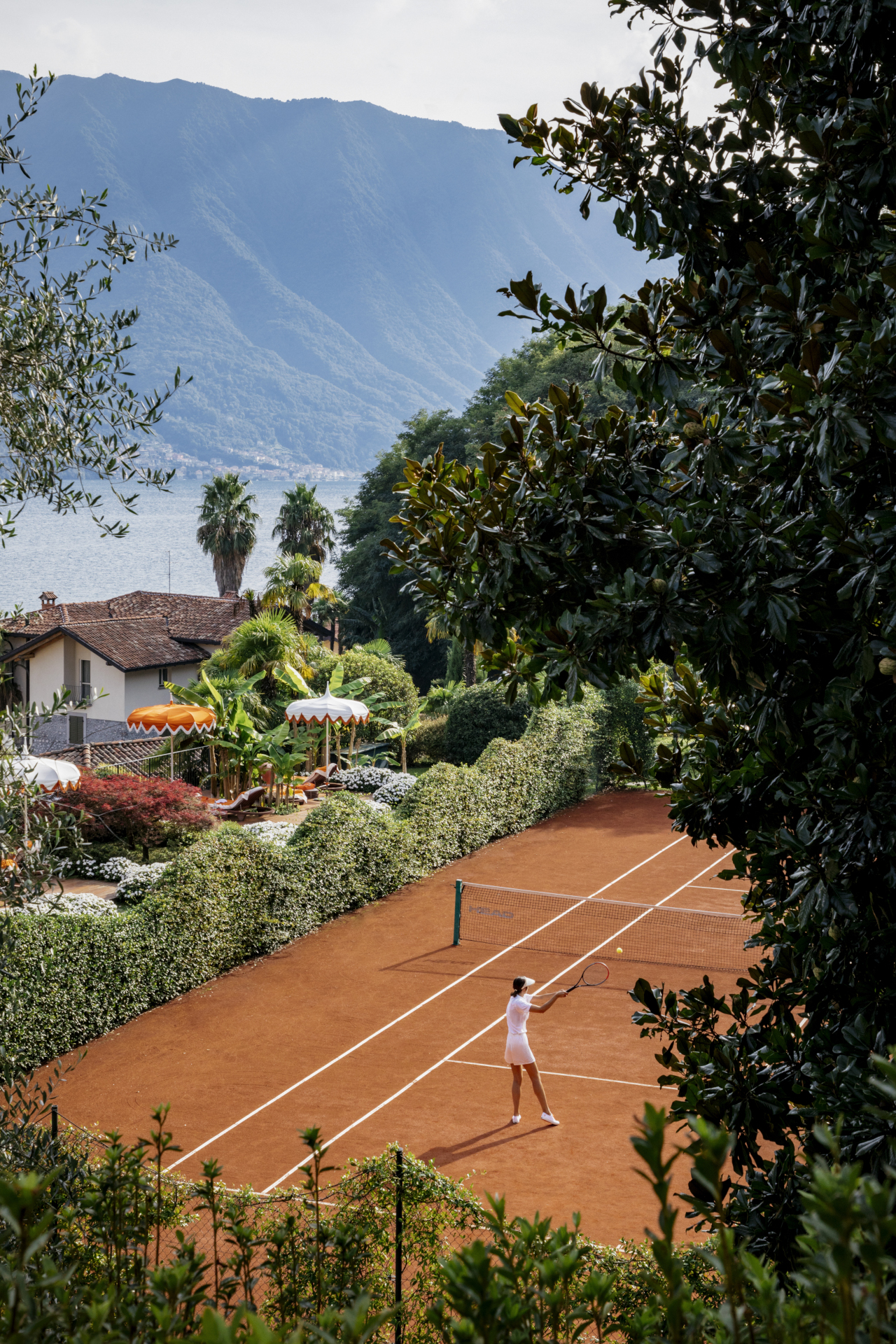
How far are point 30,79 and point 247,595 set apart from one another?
141ft

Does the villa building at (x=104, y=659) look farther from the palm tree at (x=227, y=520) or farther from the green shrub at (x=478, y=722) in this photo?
the green shrub at (x=478, y=722)

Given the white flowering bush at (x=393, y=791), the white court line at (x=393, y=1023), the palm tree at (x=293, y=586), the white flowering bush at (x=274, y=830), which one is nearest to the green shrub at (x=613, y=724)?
the white flowering bush at (x=393, y=791)

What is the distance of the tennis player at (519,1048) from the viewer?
12.4 m

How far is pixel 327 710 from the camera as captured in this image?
96.9 feet

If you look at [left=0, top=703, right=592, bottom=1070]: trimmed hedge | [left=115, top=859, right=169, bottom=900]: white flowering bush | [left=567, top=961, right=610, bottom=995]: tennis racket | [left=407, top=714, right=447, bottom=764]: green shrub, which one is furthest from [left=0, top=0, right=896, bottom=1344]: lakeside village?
[left=407, top=714, right=447, bottom=764]: green shrub

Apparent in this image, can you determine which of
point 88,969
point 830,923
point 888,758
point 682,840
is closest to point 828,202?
point 888,758

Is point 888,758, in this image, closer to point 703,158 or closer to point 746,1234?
point 746,1234

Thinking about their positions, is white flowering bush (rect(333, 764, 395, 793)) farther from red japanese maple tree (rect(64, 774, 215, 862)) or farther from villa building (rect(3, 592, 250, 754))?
villa building (rect(3, 592, 250, 754))

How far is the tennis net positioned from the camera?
710 inches

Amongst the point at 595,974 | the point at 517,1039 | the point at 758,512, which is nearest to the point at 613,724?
the point at 595,974

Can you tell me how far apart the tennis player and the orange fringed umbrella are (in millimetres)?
16665

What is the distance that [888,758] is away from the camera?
382 centimetres

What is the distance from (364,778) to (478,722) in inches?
178

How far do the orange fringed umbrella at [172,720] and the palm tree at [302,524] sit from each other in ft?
Result: 88.7
